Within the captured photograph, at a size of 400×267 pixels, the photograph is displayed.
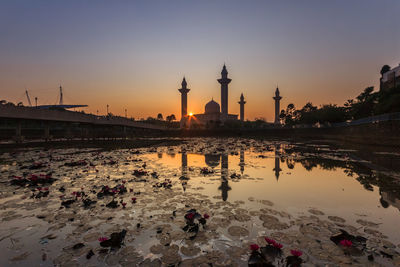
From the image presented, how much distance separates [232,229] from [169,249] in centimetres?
154

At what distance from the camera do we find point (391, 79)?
5603 cm

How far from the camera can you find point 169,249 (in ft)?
12.7

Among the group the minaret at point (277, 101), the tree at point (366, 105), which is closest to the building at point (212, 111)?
the minaret at point (277, 101)

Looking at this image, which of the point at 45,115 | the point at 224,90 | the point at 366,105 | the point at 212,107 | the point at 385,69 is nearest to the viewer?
the point at 45,115

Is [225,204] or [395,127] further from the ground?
[395,127]

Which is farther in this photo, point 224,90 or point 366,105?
point 224,90

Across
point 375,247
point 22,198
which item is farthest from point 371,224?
point 22,198

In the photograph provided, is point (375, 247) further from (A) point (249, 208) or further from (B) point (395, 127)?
(B) point (395, 127)

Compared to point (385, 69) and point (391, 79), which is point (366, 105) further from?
point (385, 69)

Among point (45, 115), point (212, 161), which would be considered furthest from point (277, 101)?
point (212, 161)

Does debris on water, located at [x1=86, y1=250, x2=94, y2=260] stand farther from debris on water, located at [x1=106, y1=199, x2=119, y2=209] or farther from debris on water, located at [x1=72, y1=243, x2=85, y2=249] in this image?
debris on water, located at [x1=106, y1=199, x2=119, y2=209]

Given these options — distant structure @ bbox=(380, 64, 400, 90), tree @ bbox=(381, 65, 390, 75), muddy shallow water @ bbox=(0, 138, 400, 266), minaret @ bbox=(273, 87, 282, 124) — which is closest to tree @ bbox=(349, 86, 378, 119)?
distant structure @ bbox=(380, 64, 400, 90)

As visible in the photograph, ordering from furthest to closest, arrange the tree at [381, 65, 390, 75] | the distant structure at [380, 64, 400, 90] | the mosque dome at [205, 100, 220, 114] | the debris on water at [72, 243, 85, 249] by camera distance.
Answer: the mosque dome at [205, 100, 220, 114] → the tree at [381, 65, 390, 75] → the distant structure at [380, 64, 400, 90] → the debris on water at [72, 243, 85, 249]

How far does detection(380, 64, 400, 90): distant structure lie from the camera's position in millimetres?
53050
